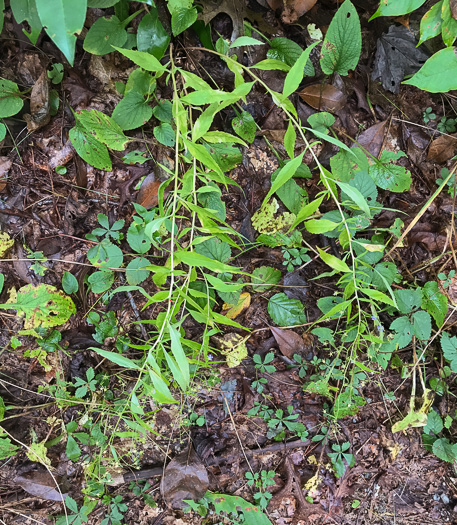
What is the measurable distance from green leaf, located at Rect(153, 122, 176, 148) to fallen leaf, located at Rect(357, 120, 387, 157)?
966 millimetres

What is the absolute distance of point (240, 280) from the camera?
1.84 metres

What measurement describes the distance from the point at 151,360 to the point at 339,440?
142 centimetres

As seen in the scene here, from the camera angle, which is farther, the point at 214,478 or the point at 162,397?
the point at 214,478

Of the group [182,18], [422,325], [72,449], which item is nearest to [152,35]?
[182,18]

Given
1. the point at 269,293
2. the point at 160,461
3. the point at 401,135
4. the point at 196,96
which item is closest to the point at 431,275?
the point at 401,135

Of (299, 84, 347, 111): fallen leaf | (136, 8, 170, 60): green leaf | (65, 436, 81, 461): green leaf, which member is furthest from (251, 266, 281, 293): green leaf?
(65, 436, 81, 461): green leaf

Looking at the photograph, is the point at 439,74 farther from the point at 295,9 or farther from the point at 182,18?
the point at 182,18

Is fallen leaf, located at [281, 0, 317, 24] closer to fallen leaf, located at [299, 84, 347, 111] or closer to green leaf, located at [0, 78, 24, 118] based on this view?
fallen leaf, located at [299, 84, 347, 111]

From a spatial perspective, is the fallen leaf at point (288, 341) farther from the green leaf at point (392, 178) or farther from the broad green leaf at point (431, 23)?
the broad green leaf at point (431, 23)

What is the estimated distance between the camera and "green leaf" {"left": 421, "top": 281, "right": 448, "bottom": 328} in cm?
186

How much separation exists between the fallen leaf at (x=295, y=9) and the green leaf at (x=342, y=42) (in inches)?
6.6

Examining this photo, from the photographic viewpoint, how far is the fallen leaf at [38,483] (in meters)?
1.91

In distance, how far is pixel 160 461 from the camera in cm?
198

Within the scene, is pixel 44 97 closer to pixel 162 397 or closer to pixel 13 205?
pixel 13 205
